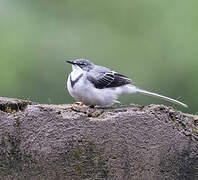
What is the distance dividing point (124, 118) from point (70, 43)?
10.8 m

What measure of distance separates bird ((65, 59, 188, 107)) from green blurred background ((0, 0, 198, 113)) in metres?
6.72

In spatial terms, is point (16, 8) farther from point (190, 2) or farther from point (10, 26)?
point (190, 2)

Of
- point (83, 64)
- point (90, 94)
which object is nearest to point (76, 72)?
point (83, 64)

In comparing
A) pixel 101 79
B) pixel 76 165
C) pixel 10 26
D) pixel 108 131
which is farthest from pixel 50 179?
pixel 10 26

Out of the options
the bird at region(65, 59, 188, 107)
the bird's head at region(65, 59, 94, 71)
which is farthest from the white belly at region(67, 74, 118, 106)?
the bird's head at region(65, 59, 94, 71)

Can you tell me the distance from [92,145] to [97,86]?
245cm

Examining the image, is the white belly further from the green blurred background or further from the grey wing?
the green blurred background

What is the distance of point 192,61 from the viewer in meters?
17.2

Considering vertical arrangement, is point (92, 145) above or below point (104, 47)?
above

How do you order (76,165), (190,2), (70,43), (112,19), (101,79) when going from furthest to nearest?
(112,19)
(190,2)
(70,43)
(101,79)
(76,165)

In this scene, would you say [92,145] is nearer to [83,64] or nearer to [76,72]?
[76,72]

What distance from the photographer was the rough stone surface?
6.39 metres

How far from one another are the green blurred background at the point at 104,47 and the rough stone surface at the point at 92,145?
9.11 meters

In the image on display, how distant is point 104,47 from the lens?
59.4 ft
